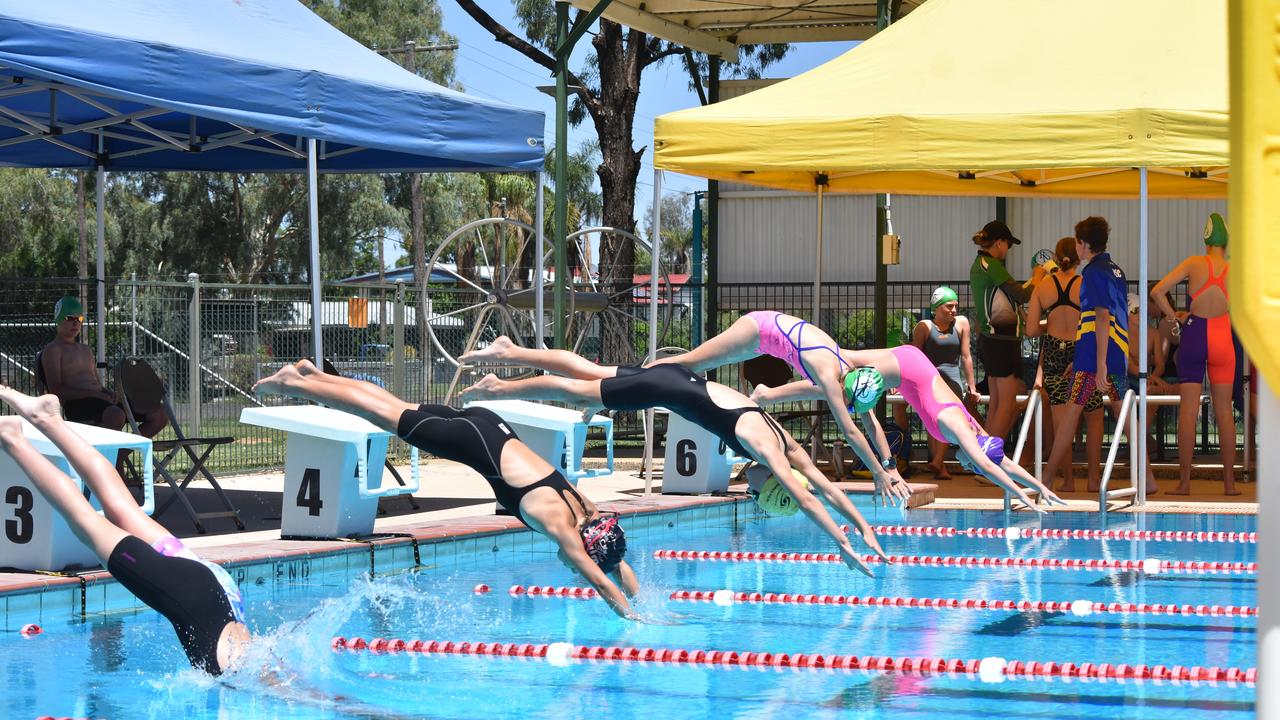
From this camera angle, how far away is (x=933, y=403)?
7.59 m

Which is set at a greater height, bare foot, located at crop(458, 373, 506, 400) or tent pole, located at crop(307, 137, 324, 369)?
tent pole, located at crop(307, 137, 324, 369)

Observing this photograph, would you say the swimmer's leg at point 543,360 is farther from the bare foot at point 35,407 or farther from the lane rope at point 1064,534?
the lane rope at point 1064,534

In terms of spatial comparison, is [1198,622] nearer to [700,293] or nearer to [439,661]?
[439,661]

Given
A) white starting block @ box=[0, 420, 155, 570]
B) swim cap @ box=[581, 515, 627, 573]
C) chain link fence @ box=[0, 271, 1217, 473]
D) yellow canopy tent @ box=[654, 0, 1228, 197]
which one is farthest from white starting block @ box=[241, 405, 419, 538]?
chain link fence @ box=[0, 271, 1217, 473]

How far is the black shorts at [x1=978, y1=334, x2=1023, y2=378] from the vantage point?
10680 mm

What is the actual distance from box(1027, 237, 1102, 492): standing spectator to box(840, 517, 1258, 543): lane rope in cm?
72

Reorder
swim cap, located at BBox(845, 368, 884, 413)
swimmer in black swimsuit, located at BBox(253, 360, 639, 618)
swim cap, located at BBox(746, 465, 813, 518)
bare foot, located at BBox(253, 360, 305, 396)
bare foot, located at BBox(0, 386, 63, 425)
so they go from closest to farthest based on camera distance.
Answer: bare foot, located at BBox(0, 386, 63, 425) → swimmer in black swimsuit, located at BBox(253, 360, 639, 618) → swim cap, located at BBox(746, 465, 813, 518) → bare foot, located at BBox(253, 360, 305, 396) → swim cap, located at BBox(845, 368, 884, 413)

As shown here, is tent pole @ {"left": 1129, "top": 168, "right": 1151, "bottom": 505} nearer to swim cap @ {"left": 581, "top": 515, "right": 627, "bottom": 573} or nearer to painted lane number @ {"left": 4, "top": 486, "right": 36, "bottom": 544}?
swim cap @ {"left": 581, "top": 515, "right": 627, "bottom": 573}

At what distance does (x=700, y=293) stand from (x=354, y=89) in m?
7.49

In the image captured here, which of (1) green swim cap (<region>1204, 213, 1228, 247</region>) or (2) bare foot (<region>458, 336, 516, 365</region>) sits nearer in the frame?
(2) bare foot (<region>458, 336, 516, 365</region>)

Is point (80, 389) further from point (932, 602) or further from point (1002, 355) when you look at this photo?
point (1002, 355)

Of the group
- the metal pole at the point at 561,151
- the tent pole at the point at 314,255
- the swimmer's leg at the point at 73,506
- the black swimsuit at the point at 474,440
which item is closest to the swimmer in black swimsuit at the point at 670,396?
the black swimsuit at the point at 474,440

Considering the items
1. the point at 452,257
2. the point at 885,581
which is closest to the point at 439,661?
the point at 885,581

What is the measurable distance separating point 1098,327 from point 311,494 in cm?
529
